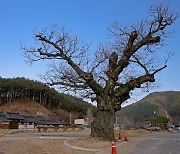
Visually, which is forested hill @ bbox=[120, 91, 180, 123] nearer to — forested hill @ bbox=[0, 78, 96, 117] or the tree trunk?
forested hill @ bbox=[0, 78, 96, 117]

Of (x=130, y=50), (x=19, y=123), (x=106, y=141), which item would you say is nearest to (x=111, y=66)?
(x=130, y=50)

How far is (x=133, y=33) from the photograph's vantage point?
18922mm

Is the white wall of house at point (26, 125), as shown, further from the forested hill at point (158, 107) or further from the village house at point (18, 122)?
the forested hill at point (158, 107)

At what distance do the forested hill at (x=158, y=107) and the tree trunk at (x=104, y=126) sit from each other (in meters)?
96.0

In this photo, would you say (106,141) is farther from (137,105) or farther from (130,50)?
(137,105)

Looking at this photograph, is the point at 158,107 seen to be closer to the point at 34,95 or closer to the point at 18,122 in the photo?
the point at 34,95

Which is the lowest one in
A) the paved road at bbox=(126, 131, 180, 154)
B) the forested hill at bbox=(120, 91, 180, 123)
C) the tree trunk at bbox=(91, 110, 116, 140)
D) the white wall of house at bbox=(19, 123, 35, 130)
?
the paved road at bbox=(126, 131, 180, 154)

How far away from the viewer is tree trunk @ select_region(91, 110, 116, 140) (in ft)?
60.4

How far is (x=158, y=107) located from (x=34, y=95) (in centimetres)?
5967

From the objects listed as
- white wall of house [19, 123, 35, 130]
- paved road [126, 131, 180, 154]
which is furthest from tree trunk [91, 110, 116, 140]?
white wall of house [19, 123, 35, 130]

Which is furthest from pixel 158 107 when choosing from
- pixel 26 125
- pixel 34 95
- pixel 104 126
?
pixel 104 126

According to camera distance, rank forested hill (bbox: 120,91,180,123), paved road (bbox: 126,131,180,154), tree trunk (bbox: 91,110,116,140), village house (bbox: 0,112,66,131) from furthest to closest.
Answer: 1. forested hill (bbox: 120,91,180,123)
2. village house (bbox: 0,112,66,131)
3. tree trunk (bbox: 91,110,116,140)
4. paved road (bbox: 126,131,180,154)

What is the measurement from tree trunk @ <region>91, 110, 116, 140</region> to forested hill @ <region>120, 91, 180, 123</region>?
96.0 m

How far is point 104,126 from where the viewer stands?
18.6 meters
